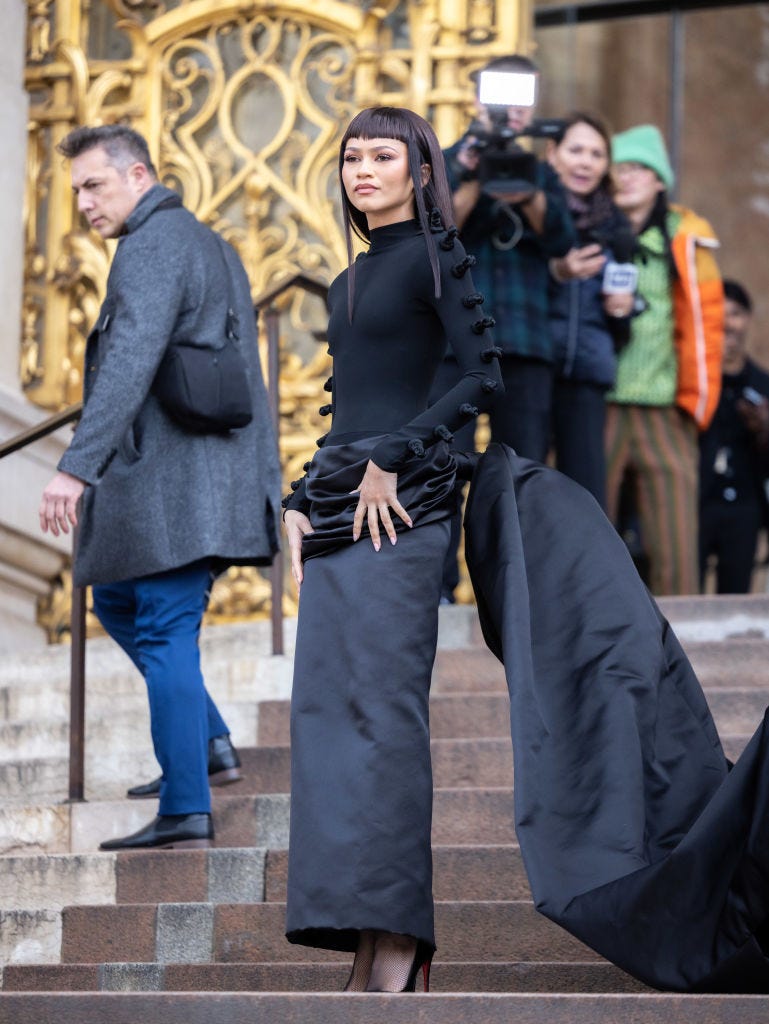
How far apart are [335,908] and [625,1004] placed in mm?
623

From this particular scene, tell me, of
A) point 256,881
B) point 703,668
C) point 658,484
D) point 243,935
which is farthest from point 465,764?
point 658,484

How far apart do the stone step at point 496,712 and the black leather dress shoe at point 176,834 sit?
941 millimetres

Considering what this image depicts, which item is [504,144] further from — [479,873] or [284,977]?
[284,977]

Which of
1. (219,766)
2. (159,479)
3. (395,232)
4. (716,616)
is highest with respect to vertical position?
(395,232)

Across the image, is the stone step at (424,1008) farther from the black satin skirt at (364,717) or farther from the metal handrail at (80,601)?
the metal handrail at (80,601)

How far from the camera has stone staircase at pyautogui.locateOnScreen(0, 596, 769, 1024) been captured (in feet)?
12.3

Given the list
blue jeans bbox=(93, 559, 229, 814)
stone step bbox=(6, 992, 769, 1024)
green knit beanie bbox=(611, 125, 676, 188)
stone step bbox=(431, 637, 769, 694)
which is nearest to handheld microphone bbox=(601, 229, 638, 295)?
green knit beanie bbox=(611, 125, 676, 188)

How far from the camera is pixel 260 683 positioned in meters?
6.65

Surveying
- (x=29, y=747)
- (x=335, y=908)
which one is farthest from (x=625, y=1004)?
(x=29, y=747)

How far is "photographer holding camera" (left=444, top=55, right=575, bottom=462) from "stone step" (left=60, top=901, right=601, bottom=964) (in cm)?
271

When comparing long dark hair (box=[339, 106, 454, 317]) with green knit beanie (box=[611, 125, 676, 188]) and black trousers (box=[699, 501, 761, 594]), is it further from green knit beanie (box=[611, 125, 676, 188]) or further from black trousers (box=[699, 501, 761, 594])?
black trousers (box=[699, 501, 761, 594])

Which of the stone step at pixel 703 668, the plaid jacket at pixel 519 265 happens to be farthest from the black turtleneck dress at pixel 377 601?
the plaid jacket at pixel 519 265

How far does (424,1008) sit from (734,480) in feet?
18.3

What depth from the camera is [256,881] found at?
5055 millimetres
